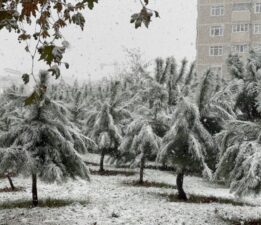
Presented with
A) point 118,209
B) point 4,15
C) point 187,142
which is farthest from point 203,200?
point 4,15

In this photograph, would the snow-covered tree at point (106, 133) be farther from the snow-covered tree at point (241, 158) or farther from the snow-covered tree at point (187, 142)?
the snow-covered tree at point (241, 158)

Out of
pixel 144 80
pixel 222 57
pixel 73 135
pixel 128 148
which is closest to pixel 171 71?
pixel 144 80

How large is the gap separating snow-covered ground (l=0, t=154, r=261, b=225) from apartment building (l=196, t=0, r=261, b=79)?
46.3 metres

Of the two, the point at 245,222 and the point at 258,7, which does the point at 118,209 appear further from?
the point at 258,7

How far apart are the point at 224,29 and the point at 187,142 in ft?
173

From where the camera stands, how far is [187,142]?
1806cm

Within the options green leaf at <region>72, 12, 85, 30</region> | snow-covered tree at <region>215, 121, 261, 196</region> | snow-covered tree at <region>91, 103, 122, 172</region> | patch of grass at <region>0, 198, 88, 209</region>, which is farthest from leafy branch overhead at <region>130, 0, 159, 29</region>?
snow-covered tree at <region>91, 103, 122, 172</region>

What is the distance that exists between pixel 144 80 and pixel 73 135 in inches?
272

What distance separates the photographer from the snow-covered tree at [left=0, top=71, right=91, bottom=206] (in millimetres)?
15203

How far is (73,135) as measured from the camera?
16906 millimetres

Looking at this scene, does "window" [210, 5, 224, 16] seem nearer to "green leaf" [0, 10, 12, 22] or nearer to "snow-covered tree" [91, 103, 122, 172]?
"snow-covered tree" [91, 103, 122, 172]

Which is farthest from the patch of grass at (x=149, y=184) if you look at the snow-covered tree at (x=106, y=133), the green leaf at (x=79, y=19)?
the green leaf at (x=79, y=19)

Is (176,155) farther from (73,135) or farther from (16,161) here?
(16,161)

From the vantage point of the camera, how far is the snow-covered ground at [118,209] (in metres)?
13.9
